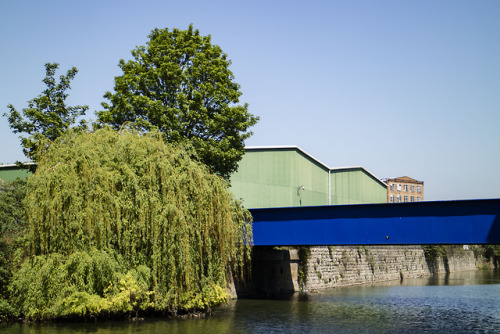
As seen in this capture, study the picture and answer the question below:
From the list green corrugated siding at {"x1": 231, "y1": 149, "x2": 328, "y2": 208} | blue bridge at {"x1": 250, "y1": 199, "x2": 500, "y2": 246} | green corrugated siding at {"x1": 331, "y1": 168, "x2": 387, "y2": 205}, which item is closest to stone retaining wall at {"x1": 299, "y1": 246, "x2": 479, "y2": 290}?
green corrugated siding at {"x1": 231, "y1": 149, "x2": 328, "y2": 208}

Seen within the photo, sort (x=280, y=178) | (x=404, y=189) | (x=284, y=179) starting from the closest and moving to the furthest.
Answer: (x=280, y=178)
(x=284, y=179)
(x=404, y=189)

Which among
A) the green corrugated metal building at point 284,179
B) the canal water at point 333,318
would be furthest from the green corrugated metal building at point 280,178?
the canal water at point 333,318

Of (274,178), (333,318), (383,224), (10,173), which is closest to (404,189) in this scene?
(274,178)

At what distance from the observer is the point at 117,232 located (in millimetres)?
23156

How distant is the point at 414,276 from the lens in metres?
65.6

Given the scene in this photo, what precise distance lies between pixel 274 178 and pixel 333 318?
2346 centimetres

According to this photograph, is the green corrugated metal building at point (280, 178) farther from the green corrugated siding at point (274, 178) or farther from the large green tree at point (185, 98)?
the large green tree at point (185, 98)

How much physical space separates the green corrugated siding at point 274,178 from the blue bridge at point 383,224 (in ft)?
42.6

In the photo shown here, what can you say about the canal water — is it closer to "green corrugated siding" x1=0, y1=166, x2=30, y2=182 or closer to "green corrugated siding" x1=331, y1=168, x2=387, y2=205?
"green corrugated siding" x1=331, y1=168, x2=387, y2=205

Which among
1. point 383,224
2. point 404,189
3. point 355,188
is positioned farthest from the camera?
point 404,189

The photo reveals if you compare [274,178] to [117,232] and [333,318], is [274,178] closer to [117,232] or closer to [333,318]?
[333,318]

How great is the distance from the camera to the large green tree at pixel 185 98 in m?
35.3

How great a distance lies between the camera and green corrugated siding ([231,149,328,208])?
152 feet

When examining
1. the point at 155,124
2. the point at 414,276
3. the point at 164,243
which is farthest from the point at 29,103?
the point at 414,276
